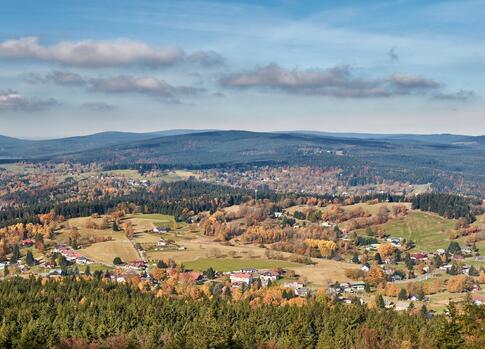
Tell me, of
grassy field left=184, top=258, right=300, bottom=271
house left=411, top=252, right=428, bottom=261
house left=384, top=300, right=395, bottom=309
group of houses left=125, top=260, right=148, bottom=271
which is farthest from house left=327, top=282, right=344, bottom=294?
group of houses left=125, top=260, right=148, bottom=271

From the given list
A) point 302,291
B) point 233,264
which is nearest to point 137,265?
point 233,264

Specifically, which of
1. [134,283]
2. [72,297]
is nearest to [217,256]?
[134,283]

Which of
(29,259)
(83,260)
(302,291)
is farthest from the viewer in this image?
(83,260)

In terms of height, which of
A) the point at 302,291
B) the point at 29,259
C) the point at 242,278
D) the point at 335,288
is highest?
the point at 29,259

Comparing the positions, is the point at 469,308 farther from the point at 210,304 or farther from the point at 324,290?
the point at 324,290

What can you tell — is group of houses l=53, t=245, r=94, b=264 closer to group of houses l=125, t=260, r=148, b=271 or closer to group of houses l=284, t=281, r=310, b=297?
group of houses l=125, t=260, r=148, b=271

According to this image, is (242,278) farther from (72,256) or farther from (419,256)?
(419,256)
